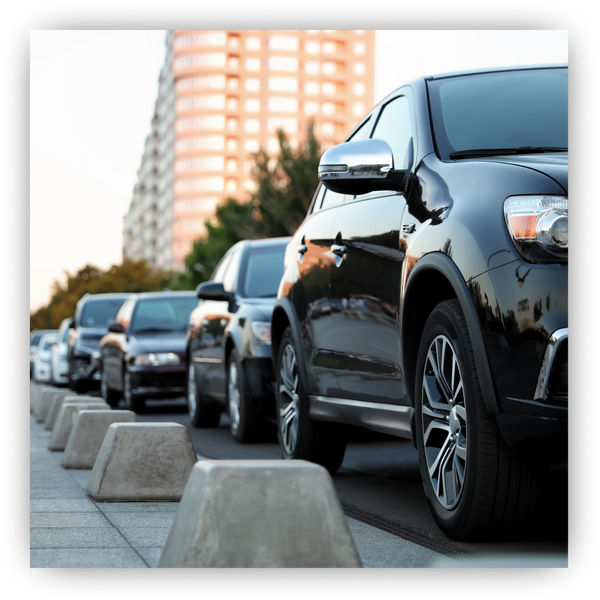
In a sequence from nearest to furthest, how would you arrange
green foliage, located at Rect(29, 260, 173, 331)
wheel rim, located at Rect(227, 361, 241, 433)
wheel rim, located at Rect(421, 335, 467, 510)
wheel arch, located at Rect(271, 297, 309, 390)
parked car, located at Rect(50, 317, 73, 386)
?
wheel rim, located at Rect(421, 335, 467, 510)
wheel arch, located at Rect(271, 297, 309, 390)
wheel rim, located at Rect(227, 361, 241, 433)
parked car, located at Rect(50, 317, 73, 386)
green foliage, located at Rect(29, 260, 173, 331)

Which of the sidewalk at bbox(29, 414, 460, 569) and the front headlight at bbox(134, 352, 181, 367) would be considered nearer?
the sidewalk at bbox(29, 414, 460, 569)

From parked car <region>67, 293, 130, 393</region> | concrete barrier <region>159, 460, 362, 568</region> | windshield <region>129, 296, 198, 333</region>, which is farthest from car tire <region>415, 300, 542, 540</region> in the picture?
parked car <region>67, 293, 130, 393</region>

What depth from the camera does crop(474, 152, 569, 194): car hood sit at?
3.70 m

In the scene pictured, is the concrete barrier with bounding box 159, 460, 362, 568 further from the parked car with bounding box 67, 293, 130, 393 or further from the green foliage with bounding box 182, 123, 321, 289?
the green foliage with bounding box 182, 123, 321, 289

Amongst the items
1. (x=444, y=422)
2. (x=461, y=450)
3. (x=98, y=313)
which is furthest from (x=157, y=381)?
(x=461, y=450)

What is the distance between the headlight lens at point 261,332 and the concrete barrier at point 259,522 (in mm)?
5538

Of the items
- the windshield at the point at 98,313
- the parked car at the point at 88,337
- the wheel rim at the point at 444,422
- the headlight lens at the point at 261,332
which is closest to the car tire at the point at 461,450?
the wheel rim at the point at 444,422

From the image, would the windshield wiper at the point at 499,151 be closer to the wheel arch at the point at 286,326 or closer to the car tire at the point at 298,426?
the wheel arch at the point at 286,326

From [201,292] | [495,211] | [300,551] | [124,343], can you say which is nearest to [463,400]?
[495,211]

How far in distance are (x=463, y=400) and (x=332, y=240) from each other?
6.13 feet

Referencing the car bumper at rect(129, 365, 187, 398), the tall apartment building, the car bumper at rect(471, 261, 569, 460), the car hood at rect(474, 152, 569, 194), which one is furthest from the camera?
the tall apartment building

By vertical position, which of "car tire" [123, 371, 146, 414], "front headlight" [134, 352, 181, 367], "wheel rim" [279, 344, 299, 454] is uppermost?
"wheel rim" [279, 344, 299, 454]

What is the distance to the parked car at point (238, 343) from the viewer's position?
29.2 feet
